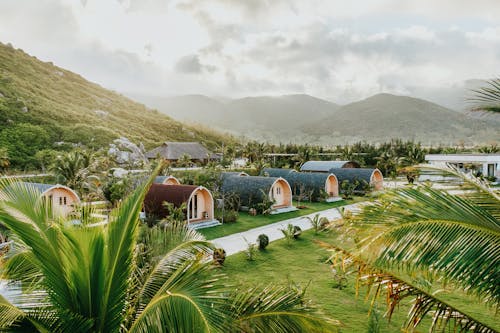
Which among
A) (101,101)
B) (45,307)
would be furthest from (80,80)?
(45,307)

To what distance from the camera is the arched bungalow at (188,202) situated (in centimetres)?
1931

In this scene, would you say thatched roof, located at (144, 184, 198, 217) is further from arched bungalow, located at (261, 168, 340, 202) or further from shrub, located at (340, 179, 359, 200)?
shrub, located at (340, 179, 359, 200)

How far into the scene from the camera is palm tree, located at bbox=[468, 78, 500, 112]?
4.58 metres

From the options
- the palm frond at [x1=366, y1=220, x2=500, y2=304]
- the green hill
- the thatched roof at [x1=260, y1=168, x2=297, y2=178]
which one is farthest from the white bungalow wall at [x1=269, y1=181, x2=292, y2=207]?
the green hill

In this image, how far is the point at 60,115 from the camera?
53.7 m

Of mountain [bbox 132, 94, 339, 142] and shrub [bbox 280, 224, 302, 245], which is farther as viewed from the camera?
mountain [bbox 132, 94, 339, 142]

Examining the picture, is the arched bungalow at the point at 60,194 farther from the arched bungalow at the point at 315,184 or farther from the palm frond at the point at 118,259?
the palm frond at the point at 118,259

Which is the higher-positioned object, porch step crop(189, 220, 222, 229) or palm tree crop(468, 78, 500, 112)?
palm tree crop(468, 78, 500, 112)

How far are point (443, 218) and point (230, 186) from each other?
21925mm

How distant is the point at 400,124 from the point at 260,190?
10763 centimetres

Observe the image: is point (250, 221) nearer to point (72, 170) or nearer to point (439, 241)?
point (72, 170)

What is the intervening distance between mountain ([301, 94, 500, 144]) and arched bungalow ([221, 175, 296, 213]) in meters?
93.6

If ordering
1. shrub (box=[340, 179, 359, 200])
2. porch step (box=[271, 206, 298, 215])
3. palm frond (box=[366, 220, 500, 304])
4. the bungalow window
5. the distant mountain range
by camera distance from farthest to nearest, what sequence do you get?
1. the distant mountain range
2. shrub (box=[340, 179, 359, 200])
3. porch step (box=[271, 206, 298, 215])
4. the bungalow window
5. palm frond (box=[366, 220, 500, 304])

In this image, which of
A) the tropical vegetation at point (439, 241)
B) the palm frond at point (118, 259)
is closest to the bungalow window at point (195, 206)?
the palm frond at point (118, 259)
